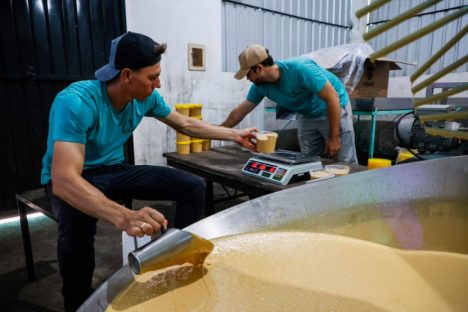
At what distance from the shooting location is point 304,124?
2.71m

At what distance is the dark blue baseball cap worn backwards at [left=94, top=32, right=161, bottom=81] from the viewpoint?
1497 mm

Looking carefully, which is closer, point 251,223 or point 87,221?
point 251,223

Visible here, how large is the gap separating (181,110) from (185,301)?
2.15 m

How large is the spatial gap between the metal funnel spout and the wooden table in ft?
3.19

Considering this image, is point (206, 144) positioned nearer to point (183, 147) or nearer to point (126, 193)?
point (183, 147)

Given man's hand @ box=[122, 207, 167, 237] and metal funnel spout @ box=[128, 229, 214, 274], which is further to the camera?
man's hand @ box=[122, 207, 167, 237]

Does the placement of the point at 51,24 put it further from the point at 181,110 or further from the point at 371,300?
the point at 371,300

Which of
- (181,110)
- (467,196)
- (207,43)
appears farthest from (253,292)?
(207,43)

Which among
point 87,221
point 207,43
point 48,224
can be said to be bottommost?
point 48,224

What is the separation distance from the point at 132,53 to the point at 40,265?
1.57 metres

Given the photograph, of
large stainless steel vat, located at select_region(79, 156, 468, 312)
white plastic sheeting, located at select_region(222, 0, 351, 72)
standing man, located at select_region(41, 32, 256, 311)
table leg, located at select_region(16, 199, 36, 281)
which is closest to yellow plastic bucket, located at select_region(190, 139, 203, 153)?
standing man, located at select_region(41, 32, 256, 311)

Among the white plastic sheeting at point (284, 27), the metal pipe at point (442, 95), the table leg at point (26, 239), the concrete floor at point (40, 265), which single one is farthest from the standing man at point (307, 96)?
the metal pipe at point (442, 95)

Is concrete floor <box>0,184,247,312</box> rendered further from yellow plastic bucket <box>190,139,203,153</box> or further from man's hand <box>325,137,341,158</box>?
man's hand <box>325,137,341,158</box>

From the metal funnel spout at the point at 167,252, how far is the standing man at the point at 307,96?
1857mm
